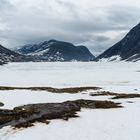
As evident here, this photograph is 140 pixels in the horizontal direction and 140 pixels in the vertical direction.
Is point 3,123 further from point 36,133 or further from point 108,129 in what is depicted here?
point 108,129

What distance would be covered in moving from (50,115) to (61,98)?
597 inches

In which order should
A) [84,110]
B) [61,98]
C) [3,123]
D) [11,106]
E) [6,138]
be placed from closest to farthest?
[6,138] < [3,123] < [84,110] < [11,106] < [61,98]

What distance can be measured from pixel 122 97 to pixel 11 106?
15564 mm

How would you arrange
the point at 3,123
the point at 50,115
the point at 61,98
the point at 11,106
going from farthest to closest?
the point at 61,98
the point at 11,106
the point at 50,115
the point at 3,123

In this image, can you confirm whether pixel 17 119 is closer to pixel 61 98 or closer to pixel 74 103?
pixel 74 103

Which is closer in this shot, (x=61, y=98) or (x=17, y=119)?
(x=17, y=119)

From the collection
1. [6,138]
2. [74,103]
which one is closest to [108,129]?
[6,138]

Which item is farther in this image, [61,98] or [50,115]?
[61,98]

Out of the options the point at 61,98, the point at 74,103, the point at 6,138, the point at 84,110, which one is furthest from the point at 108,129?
the point at 61,98

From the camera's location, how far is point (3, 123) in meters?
28.2

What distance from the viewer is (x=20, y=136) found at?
23562 mm

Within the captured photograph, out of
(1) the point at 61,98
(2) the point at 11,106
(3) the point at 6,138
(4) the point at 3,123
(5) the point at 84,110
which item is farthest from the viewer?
(1) the point at 61,98

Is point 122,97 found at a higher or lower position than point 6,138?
higher

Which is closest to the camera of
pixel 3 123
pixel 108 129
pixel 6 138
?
pixel 6 138
